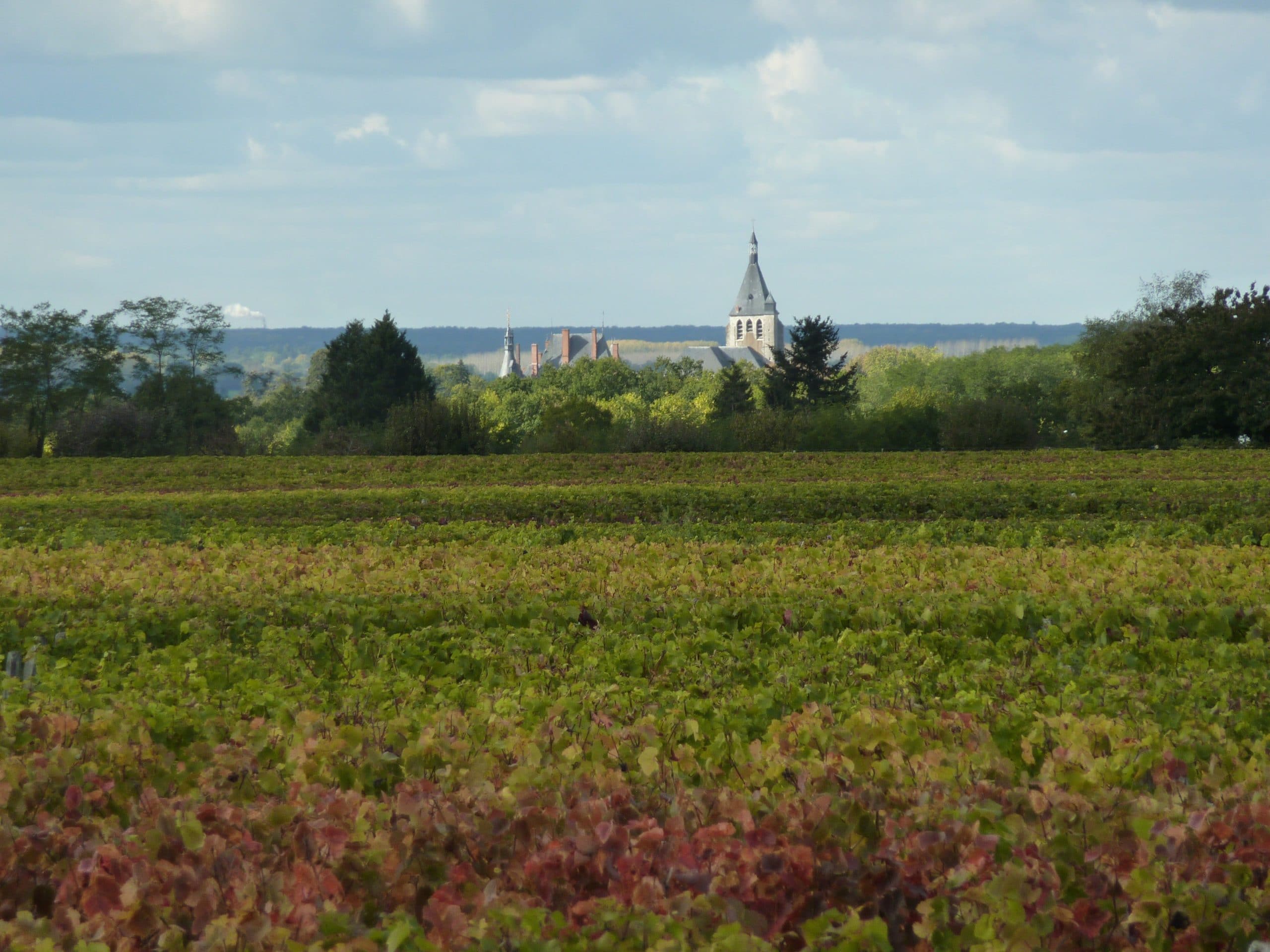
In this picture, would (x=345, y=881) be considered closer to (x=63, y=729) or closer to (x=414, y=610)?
(x=63, y=729)

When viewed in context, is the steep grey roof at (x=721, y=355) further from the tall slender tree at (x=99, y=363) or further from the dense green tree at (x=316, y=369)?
the tall slender tree at (x=99, y=363)

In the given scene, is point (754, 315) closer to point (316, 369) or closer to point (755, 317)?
point (755, 317)

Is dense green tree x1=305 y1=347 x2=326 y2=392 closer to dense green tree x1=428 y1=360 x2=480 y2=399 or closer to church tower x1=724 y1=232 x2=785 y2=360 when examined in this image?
dense green tree x1=428 y1=360 x2=480 y2=399

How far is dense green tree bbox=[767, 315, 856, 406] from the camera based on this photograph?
223ft

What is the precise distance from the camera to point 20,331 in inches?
2251

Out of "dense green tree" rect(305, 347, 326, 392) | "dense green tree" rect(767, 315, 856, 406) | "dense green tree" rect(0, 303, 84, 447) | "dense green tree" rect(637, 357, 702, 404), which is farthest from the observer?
"dense green tree" rect(637, 357, 702, 404)

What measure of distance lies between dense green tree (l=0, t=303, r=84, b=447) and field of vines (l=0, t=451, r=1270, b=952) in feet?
173

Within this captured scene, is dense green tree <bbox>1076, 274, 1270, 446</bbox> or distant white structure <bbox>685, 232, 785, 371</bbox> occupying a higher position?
distant white structure <bbox>685, 232, 785, 371</bbox>

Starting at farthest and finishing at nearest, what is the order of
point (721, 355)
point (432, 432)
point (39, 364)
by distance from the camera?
point (721, 355) → point (39, 364) → point (432, 432)

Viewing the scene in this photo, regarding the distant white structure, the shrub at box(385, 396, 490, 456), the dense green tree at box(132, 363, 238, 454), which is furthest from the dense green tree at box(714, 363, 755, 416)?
the distant white structure

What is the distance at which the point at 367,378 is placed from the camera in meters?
59.8

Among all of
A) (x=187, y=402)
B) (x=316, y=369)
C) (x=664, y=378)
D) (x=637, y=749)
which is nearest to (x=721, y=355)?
(x=664, y=378)

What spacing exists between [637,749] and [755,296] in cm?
19246

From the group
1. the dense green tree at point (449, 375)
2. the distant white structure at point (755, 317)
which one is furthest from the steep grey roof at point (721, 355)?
the dense green tree at point (449, 375)
